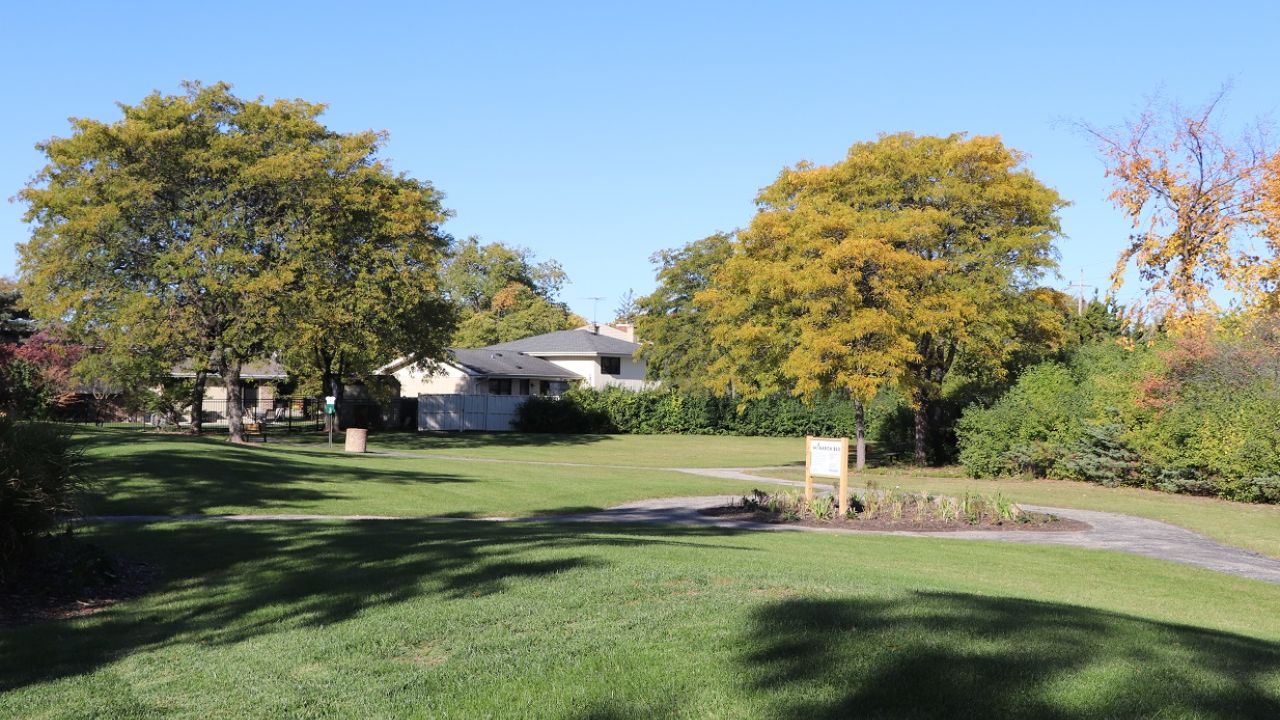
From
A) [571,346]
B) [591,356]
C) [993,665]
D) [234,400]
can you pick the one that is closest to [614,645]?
[993,665]

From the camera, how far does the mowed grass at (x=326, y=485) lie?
18.5m

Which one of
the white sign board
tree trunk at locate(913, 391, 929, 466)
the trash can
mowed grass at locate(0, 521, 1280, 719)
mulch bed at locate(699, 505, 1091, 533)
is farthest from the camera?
the trash can

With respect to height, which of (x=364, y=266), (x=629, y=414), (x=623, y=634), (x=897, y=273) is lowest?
(x=623, y=634)

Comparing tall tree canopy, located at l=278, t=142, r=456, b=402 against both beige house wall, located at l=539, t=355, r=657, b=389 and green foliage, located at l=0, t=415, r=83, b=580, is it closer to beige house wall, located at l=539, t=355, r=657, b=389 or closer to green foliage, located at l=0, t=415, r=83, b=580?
beige house wall, located at l=539, t=355, r=657, b=389

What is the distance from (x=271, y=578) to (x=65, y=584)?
1.89m

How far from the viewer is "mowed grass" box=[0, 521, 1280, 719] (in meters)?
5.63

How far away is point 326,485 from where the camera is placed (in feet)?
73.5

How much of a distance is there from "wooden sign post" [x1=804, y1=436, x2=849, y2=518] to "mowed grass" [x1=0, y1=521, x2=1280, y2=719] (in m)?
7.87

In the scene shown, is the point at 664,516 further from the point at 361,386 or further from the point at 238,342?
the point at 361,386

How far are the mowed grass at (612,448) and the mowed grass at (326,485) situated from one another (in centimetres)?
887

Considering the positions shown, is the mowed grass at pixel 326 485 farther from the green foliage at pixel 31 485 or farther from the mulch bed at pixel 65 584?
the mulch bed at pixel 65 584

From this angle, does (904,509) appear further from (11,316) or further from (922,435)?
(11,316)

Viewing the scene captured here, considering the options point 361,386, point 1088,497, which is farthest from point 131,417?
point 1088,497

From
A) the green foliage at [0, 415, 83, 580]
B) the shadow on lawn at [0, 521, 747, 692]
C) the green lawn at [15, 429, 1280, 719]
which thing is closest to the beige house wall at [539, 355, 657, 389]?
the shadow on lawn at [0, 521, 747, 692]
